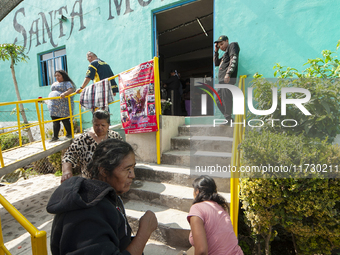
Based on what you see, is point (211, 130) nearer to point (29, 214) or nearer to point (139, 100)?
point (139, 100)

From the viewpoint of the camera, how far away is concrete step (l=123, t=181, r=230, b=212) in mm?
2761

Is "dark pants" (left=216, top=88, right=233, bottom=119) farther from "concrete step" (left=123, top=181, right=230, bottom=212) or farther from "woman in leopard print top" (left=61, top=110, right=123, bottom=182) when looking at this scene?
"woman in leopard print top" (left=61, top=110, right=123, bottom=182)

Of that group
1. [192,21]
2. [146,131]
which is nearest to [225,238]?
[146,131]

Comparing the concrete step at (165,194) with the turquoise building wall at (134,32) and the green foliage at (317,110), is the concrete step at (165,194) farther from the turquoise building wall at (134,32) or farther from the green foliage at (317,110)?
the turquoise building wall at (134,32)

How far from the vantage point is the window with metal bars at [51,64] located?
25.3 feet

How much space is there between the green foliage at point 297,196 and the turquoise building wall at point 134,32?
272cm

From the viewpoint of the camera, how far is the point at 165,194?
2.90m

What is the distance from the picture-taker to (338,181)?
6.42 feet

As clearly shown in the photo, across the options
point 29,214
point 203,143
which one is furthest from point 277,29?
point 29,214

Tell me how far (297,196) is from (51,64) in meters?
9.07

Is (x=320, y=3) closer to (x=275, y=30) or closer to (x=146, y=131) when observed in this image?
(x=275, y=30)

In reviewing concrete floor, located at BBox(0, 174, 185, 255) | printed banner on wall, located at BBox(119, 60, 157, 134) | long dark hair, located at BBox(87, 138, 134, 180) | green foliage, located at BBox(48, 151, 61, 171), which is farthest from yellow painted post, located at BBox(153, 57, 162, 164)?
green foliage, located at BBox(48, 151, 61, 171)

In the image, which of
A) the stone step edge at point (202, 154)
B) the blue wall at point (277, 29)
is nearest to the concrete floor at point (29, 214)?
the stone step edge at point (202, 154)

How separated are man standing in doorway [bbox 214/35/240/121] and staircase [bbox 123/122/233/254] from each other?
1.62 feet
